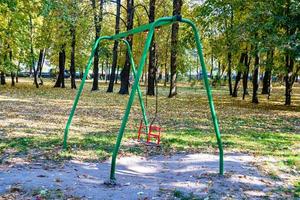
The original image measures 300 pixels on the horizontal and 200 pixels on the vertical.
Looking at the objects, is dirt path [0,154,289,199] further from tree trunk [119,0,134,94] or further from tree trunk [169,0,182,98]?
tree trunk [119,0,134,94]

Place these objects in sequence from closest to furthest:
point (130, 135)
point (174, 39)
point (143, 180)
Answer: point (143, 180) → point (130, 135) → point (174, 39)

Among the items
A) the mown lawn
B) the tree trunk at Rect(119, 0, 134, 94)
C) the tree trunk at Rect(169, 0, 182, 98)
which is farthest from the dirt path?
the tree trunk at Rect(119, 0, 134, 94)

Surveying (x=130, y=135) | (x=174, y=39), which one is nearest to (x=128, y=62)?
(x=174, y=39)

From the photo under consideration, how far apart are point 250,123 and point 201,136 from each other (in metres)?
3.84

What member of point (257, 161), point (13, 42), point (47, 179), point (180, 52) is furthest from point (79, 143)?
point (13, 42)

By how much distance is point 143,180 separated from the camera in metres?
5.86

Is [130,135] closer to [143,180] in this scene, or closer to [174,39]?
[143,180]

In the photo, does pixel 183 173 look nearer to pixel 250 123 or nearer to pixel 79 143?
pixel 79 143

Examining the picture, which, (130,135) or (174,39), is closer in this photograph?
(130,135)

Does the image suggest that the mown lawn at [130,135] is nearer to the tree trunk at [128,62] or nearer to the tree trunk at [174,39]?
the tree trunk at [174,39]

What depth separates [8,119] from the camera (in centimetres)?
1141

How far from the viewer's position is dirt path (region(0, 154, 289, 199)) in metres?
5.08

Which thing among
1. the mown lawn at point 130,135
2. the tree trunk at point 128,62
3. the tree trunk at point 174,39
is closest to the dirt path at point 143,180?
the mown lawn at point 130,135

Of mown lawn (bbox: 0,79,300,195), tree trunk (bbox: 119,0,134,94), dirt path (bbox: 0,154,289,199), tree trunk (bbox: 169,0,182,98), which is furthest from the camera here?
tree trunk (bbox: 119,0,134,94)
